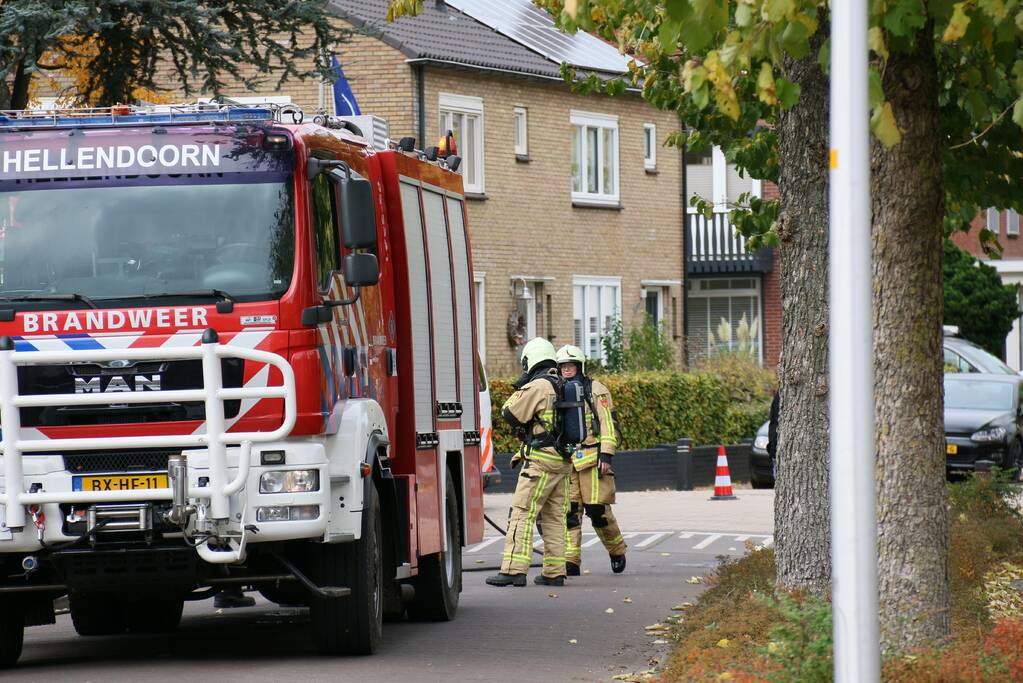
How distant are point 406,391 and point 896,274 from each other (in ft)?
14.0

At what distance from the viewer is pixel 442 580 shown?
12508 millimetres

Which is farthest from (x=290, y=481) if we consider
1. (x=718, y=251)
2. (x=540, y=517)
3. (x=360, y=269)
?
(x=718, y=251)

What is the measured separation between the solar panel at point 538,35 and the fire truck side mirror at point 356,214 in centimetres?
2419

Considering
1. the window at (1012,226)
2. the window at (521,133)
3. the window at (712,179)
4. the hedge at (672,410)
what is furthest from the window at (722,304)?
the window at (1012,226)

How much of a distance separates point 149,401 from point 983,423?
17.3 metres

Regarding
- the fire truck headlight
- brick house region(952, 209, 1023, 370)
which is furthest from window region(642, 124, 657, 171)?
the fire truck headlight

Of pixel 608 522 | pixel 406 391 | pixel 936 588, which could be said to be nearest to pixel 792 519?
pixel 936 588

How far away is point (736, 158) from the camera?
1526 centimetres

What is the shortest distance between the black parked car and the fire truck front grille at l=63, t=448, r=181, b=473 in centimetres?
1636

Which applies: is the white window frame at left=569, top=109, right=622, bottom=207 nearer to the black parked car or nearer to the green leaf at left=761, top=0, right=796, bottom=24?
the black parked car

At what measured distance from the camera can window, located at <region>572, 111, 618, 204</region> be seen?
34.8m

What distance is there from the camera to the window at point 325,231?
399 inches

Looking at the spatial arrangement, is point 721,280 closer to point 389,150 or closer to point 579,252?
point 579,252

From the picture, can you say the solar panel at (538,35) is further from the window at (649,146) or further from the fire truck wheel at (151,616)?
the fire truck wheel at (151,616)
